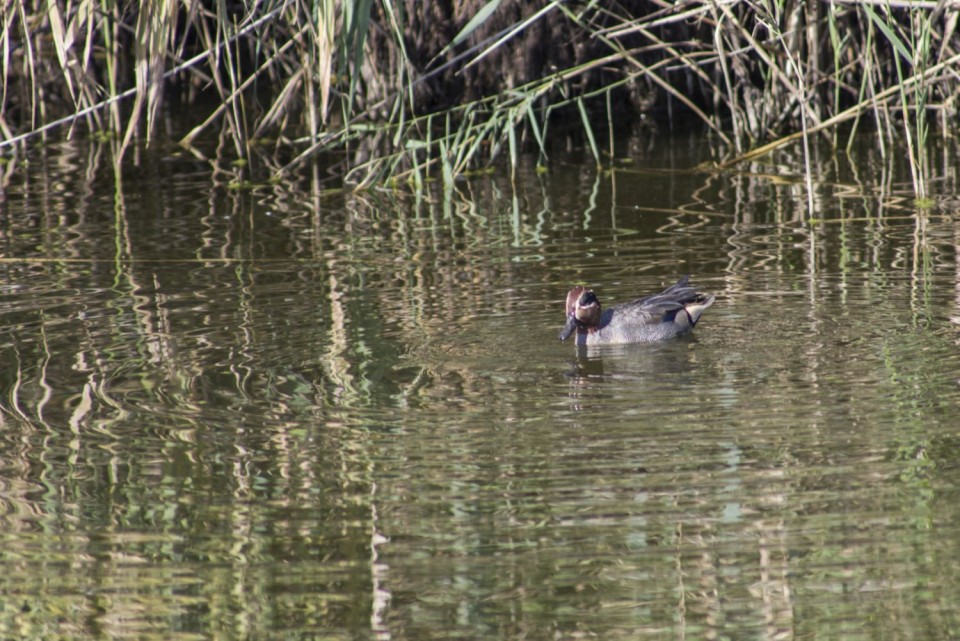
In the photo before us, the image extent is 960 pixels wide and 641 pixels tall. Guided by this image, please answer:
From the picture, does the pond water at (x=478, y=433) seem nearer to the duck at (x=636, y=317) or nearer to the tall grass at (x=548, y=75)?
the duck at (x=636, y=317)

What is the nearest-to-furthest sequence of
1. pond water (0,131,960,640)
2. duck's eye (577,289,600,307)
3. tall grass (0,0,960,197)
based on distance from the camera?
1. pond water (0,131,960,640)
2. duck's eye (577,289,600,307)
3. tall grass (0,0,960,197)

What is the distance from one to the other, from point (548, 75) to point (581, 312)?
5.37 meters

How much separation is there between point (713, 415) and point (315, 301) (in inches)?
103

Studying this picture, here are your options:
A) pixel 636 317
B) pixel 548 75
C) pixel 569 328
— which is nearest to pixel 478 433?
pixel 569 328

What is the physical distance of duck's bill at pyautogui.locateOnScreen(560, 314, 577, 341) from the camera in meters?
6.52

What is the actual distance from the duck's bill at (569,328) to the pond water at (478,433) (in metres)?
0.09

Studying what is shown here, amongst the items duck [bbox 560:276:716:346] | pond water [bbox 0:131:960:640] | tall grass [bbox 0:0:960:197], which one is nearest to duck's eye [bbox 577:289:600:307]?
duck [bbox 560:276:716:346]

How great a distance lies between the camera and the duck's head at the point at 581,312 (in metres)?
6.51

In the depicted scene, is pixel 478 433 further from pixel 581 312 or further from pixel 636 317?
pixel 636 317

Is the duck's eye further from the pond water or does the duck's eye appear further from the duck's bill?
the pond water

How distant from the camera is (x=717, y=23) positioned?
9703 mm

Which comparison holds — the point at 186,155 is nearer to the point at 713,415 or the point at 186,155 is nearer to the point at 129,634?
the point at 713,415

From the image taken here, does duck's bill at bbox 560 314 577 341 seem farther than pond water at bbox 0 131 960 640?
Yes

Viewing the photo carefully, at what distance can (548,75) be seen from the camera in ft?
38.0
